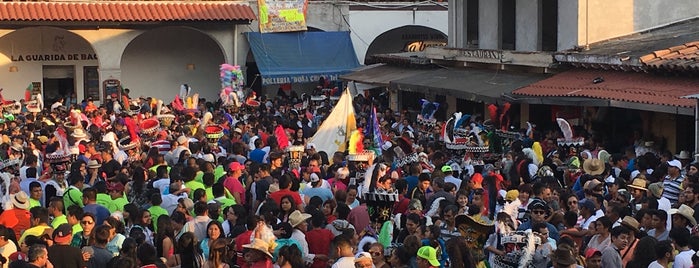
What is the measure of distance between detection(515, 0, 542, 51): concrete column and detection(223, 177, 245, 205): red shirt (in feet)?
43.9

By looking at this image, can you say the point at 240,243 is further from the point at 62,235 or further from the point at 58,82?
the point at 58,82

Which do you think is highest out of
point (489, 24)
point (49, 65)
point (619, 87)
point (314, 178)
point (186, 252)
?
point (489, 24)

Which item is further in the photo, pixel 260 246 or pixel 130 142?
pixel 130 142

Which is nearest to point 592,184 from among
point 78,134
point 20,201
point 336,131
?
point 20,201

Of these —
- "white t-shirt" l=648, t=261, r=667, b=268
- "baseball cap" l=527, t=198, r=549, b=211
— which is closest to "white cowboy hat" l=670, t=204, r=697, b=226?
"baseball cap" l=527, t=198, r=549, b=211

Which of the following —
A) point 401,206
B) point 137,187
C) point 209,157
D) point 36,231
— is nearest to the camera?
point 36,231

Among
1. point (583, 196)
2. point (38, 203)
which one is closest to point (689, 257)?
point (583, 196)

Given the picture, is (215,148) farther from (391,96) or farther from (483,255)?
(391,96)

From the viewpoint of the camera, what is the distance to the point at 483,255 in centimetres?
1129

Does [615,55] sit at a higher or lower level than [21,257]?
higher

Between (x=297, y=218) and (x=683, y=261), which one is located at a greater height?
(x=297, y=218)

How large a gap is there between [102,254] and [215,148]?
8.46 meters

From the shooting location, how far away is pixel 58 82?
39250 mm

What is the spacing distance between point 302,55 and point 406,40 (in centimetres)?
635
